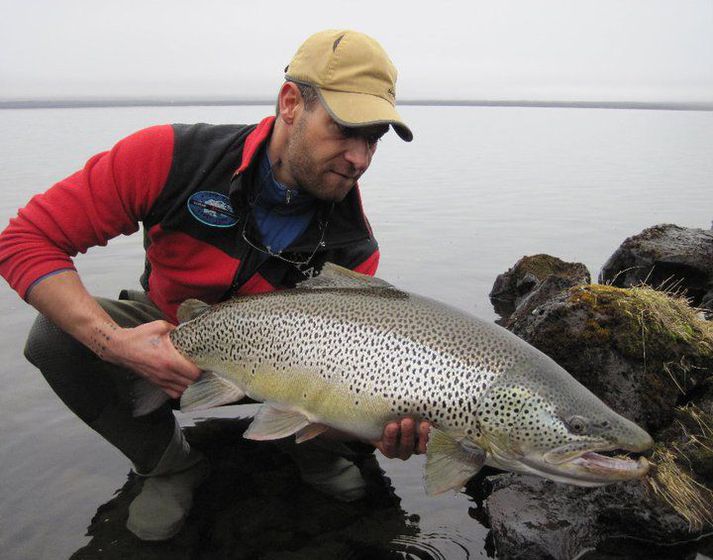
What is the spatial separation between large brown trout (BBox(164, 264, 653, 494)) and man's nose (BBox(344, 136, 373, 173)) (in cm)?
64

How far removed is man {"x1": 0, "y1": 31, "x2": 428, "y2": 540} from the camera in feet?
11.7

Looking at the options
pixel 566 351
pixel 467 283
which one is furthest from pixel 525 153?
pixel 566 351

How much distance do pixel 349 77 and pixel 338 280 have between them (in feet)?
3.74

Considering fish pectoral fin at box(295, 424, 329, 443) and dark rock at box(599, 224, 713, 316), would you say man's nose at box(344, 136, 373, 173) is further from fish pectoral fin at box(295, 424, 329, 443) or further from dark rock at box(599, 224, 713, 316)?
A: dark rock at box(599, 224, 713, 316)

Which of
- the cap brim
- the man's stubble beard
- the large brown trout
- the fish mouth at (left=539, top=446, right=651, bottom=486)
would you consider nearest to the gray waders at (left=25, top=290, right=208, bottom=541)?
the large brown trout

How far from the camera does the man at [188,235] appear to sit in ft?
11.7

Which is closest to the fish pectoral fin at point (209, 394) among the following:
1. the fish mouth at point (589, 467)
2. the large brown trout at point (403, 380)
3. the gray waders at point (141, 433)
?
the large brown trout at point (403, 380)

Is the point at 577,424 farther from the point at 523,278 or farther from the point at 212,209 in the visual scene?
the point at 523,278

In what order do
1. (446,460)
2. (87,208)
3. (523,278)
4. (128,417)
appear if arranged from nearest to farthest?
(446,460) < (87,208) < (128,417) < (523,278)

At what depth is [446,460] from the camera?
3.16 m

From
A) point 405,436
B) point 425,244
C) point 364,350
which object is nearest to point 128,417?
point 364,350

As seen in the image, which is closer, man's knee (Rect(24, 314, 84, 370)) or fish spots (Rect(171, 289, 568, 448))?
fish spots (Rect(171, 289, 568, 448))

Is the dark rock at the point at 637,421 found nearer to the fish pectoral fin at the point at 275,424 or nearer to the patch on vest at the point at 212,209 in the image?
the fish pectoral fin at the point at 275,424

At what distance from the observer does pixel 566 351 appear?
4.43 m
